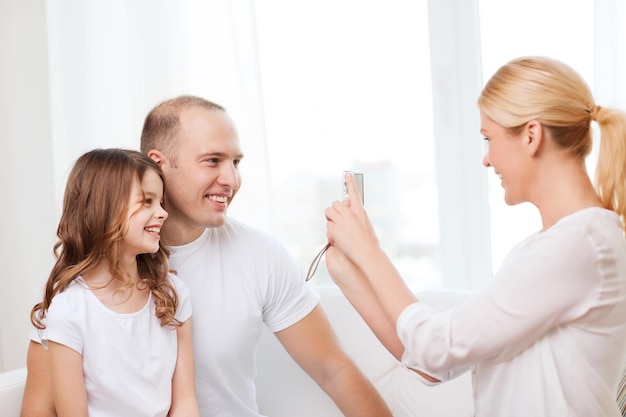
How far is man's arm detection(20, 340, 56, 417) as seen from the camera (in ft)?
6.01

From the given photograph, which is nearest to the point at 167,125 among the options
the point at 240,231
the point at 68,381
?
the point at 240,231

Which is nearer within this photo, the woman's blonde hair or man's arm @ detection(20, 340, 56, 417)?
the woman's blonde hair

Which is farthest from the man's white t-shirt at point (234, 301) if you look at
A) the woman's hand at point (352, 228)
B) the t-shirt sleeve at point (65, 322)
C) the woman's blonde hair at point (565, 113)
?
the woman's blonde hair at point (565, 113)

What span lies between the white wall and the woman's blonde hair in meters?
2.29

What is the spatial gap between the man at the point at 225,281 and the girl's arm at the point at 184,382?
14 cm

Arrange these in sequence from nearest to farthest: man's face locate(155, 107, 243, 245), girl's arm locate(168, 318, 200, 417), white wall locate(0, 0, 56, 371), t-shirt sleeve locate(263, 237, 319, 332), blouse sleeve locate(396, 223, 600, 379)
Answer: blouse sleeve locate(396, 223, 600, 379)
girl's arm locate(168, 318, 200, 417)
man's face locate(155, 107, 243, 245)
t-shirt sleeve locate(263, 237, 319, 332)
white wall locate(0, 0, 56, 371)

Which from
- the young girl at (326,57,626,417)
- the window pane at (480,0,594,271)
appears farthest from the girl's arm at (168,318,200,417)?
the window pane at (480,0,594,271)

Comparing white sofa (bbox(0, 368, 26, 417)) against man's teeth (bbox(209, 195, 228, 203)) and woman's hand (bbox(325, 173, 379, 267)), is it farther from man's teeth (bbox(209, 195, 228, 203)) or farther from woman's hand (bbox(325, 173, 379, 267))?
woman's hand (bbox(325, 173, 379, 267))

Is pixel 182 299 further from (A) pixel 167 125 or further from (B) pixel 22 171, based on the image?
(B) pixel 22 171

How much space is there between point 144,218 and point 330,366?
0.68 metres

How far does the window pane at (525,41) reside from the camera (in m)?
2.41

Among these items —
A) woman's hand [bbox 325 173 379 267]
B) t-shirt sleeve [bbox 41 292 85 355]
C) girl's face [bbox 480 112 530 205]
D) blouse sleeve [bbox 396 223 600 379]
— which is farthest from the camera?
t-shirt sleeve [bbox 41 292 85 355]

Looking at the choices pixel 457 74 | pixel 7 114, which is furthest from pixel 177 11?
pixel 457 74

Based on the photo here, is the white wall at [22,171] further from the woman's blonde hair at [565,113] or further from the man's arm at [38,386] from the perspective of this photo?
the woman's blonde hair at [565,113]
